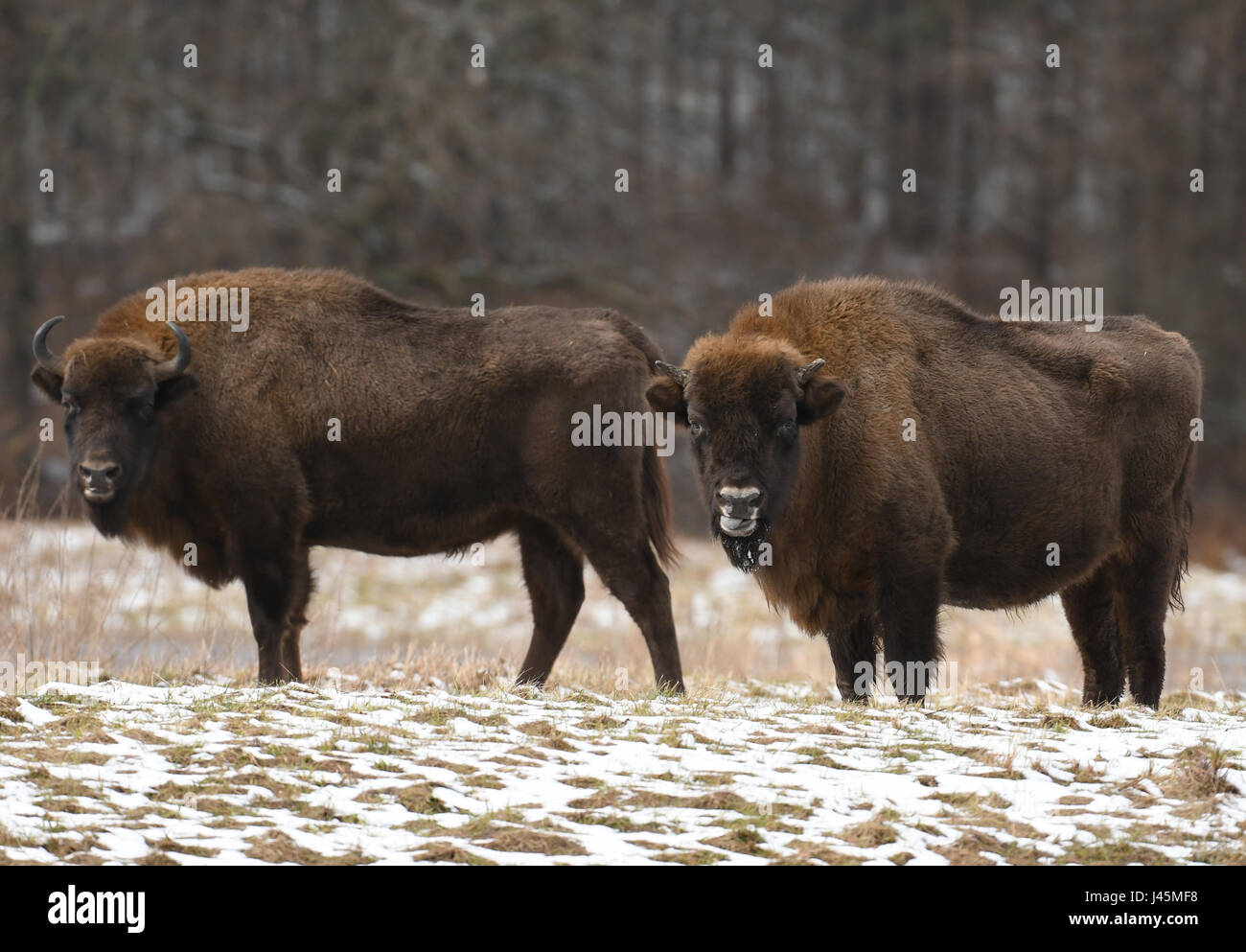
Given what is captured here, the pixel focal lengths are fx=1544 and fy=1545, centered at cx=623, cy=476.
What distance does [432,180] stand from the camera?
28.3 m

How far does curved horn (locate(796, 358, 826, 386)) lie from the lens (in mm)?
8547

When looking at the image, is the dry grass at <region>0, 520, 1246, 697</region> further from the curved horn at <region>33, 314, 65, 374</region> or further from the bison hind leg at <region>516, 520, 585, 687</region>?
the curved horn at <region>33, 314, 65, 374</region>

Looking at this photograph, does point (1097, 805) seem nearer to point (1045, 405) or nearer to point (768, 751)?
point (768, 751)

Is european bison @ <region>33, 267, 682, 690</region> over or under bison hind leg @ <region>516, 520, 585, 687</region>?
over

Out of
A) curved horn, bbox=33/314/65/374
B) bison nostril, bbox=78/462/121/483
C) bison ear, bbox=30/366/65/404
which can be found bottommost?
bison nostril, bbox=78/462/121/483

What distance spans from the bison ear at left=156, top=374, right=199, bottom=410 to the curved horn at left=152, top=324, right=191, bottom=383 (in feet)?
0.11

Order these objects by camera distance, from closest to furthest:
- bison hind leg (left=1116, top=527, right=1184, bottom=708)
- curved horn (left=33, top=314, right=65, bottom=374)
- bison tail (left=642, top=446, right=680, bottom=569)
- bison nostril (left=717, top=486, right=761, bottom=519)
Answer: bison nostril (left=717, top=486, right=761, bottom=519) → curved horn (left=33, top=314, right=65, bottom=374) → bison hind leg (left=1116, top=527, right=1184, bottom=708) → bison tail (left=642, top=446, right=680, bottom=569)

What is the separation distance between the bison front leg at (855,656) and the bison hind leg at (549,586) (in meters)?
1.93

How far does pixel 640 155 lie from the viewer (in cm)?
3872

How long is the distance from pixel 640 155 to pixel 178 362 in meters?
30.2

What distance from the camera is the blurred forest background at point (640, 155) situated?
91.6 ft

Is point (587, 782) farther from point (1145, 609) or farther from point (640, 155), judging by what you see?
point (640, 155)

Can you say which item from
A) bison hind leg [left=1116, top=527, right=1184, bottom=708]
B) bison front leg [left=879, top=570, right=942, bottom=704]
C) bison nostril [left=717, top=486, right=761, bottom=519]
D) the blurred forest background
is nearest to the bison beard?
bison nostril [left=717, top=486, right=761, bottom=519]

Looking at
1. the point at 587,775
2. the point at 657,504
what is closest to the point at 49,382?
the point at 657,504
